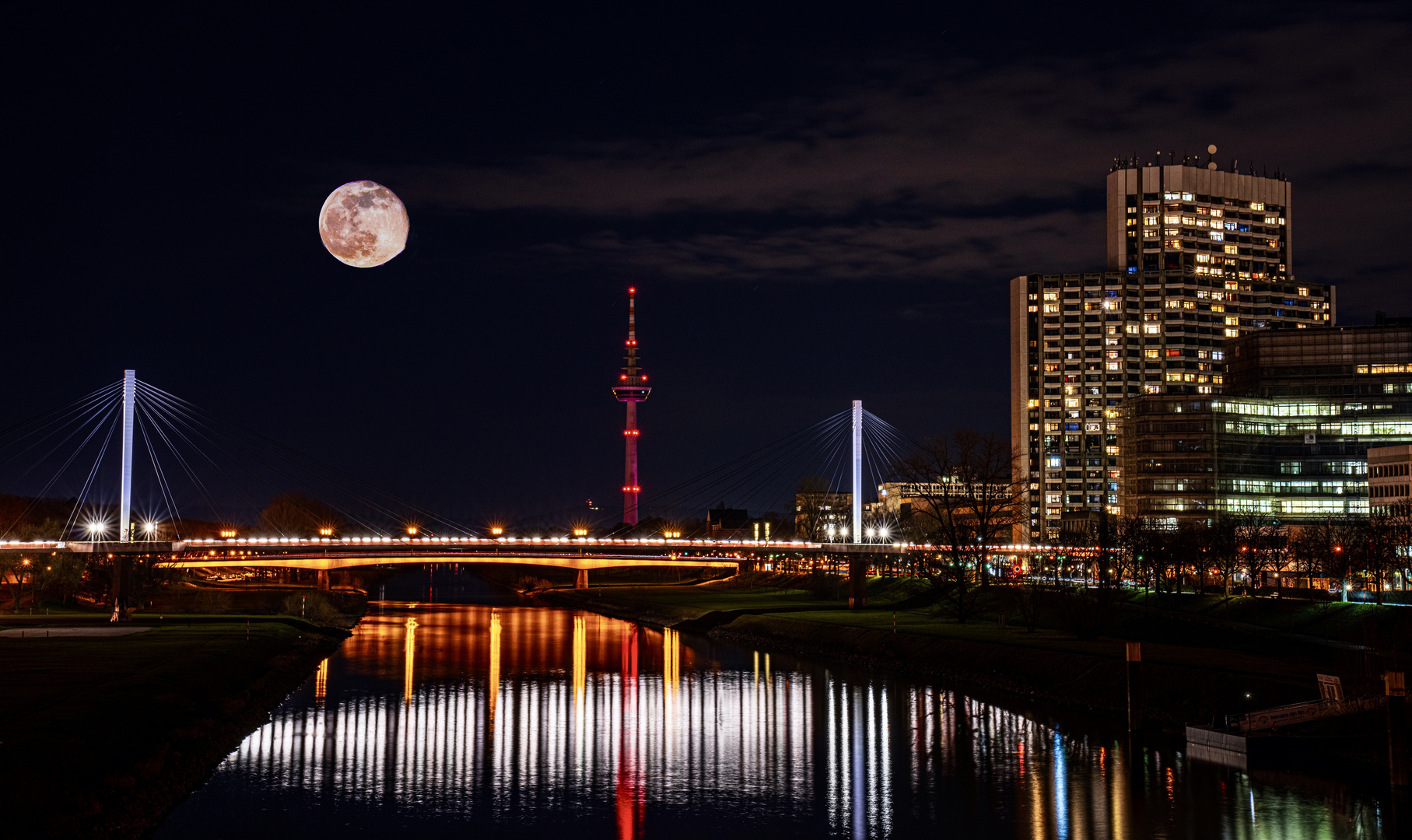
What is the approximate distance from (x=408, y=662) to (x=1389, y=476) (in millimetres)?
86207

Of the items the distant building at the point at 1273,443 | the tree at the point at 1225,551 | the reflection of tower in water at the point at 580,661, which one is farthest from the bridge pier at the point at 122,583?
the distant building at the point at 1273,443

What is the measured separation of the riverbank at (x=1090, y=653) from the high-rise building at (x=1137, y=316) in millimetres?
106615

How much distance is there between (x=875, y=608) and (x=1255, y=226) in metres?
135

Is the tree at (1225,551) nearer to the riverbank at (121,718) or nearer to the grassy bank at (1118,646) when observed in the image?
the grassy bank at (1118,646)

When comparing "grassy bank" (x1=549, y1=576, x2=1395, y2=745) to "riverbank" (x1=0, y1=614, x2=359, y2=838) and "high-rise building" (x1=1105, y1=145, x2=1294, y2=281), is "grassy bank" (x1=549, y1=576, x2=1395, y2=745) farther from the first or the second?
"high-rise building" (x1=1105, y1=145, x2=1294, y2=281)

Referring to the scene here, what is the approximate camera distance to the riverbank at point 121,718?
27.6 metres

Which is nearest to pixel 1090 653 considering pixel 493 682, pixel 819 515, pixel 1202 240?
pixel 493 682

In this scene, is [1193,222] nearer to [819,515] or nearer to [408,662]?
[819,515]

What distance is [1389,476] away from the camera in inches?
4397

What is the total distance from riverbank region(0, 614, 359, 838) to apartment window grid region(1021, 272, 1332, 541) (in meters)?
144

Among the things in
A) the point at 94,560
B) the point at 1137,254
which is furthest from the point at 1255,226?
the point at 94,560

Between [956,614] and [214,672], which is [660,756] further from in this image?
[956,614]

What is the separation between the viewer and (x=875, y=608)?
88.3m

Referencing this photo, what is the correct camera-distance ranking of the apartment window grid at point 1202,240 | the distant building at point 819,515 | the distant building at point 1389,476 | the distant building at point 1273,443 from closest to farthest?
the distant building at point 1389,476, the distant building at point 819,515, the distant building at point 1273,443, the apartment window grid at point 1202,240
